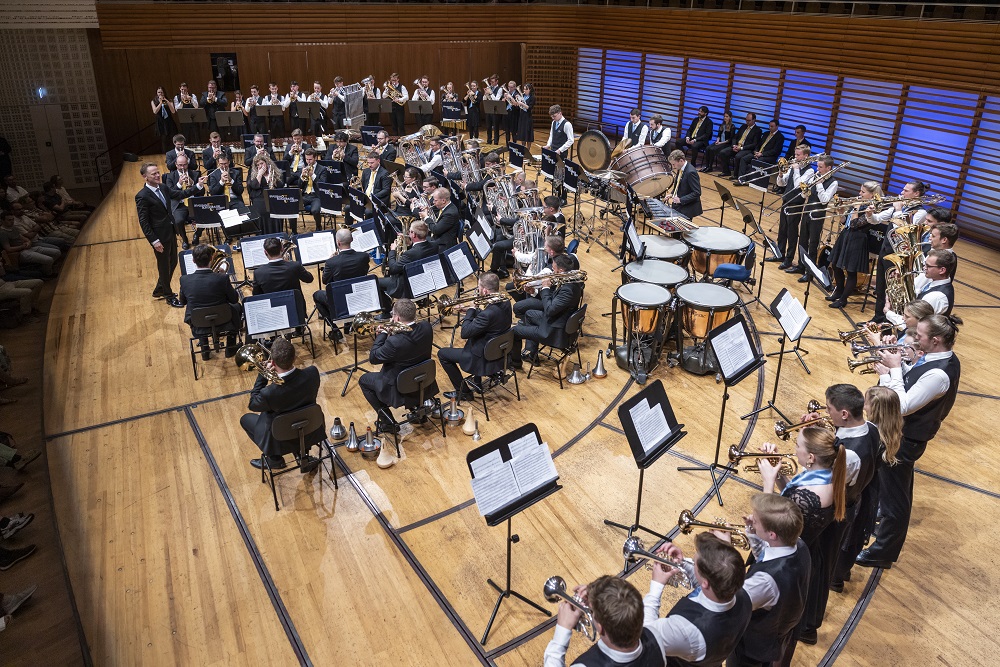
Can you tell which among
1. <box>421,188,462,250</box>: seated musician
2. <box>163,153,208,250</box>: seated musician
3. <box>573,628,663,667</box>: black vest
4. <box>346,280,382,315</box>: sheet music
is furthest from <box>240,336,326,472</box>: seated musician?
<box>163,153,208,250</box>: seated musician

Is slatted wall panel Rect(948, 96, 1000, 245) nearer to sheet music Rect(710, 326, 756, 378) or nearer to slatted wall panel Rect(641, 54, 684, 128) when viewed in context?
slatted wall panel Rect(641, 54, 684, 128)

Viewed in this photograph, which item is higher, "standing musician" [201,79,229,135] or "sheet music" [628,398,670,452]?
"standing musician" [201,79,229,135]

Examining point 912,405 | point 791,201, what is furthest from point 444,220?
point 912,405

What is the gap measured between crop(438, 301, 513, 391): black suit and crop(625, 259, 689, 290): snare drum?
1782 mm

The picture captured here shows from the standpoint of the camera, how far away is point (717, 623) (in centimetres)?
315

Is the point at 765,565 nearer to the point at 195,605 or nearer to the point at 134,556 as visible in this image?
the point at 195,605

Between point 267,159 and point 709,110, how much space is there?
11.5 meters

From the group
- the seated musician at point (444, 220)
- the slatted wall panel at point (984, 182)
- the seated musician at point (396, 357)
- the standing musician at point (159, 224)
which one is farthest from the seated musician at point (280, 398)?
the slatted wall panel at point (984, 182)

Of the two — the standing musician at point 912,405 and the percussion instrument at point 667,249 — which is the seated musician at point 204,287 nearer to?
the percussion instrument at point 667,249

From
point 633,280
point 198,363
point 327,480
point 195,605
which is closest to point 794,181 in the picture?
point 633,280

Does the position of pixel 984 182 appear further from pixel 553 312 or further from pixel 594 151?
pixel 553 312

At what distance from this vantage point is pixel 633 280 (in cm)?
813

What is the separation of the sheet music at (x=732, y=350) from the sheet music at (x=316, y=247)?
204 inches

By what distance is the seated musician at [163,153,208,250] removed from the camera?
1097 centimetres
